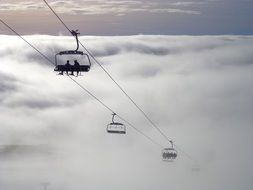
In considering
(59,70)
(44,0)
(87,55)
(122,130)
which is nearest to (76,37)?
(87,55)

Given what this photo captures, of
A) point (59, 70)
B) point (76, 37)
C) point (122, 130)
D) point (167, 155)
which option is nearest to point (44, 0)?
point (76, 37)

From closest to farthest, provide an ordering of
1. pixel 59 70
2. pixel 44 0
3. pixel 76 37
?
pixel 44 0 → pixel 76 37 → pixel 59 70

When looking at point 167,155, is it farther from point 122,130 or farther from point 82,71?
point 82,71

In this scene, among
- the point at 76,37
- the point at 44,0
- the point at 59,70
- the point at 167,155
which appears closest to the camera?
the point at 44,0

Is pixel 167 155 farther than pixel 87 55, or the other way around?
pixel 167 155

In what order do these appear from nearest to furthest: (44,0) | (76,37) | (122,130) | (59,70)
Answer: (44,0)
(76,37)
(59,70)
(122,130)

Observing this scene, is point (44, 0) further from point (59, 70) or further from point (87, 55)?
point (59, 70)

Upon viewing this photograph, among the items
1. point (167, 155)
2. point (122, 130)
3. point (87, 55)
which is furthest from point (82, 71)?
point (167, 155)

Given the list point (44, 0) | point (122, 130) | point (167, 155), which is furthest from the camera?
point (167, 155)

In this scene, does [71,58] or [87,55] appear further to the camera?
[71,58]
